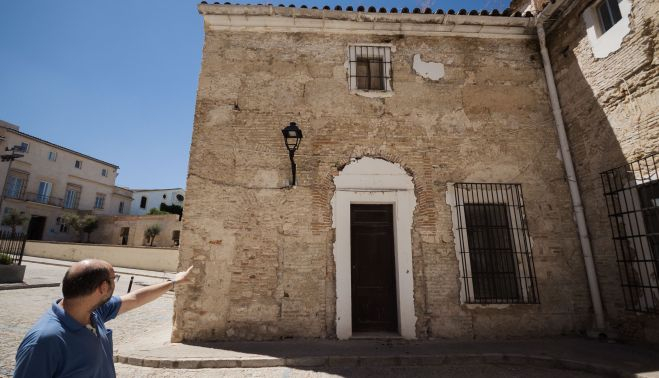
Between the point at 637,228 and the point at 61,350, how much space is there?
24.1ft

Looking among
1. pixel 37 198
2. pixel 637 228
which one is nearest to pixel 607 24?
pixel 637 228

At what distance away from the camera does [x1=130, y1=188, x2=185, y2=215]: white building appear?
4462 centimetres

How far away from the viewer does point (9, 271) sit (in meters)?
10.2

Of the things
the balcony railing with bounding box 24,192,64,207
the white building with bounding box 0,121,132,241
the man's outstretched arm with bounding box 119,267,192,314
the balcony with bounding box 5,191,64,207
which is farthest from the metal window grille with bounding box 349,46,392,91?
the balcony railing with bounding box 24,192,64,207


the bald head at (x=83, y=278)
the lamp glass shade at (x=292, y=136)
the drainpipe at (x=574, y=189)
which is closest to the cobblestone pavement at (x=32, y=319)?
the bald head at (x=83, y=278)

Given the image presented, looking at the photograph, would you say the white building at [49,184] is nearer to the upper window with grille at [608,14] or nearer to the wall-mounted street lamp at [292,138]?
the wall-mounted street lamp at [292,138]

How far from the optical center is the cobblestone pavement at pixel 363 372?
4.01 metres

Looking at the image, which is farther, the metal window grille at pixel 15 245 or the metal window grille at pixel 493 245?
the metal window grille at pixel 15 245

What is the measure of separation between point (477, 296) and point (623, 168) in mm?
3305

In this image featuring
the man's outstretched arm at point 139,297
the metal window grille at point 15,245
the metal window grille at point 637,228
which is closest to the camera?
the man's outstretched arm at point 139,297

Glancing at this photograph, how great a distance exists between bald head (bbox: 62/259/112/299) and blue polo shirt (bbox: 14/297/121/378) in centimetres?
10

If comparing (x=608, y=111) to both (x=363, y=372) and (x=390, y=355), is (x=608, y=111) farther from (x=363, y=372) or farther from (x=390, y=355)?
(x=363, y=372)

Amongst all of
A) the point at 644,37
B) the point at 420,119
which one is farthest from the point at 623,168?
the point at 420,119

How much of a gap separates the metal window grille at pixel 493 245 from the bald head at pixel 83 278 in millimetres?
5547
